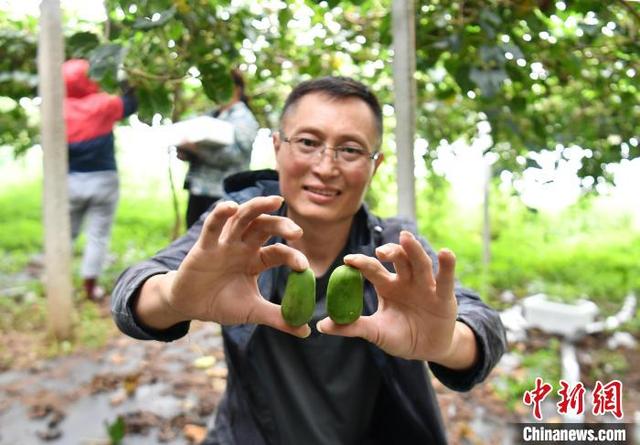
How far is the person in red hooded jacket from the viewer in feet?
10.7

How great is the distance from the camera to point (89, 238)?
12.7 ft

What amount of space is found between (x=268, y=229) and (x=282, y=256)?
7cm

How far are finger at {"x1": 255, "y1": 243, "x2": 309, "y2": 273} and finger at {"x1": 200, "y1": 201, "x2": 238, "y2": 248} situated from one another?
0.10 metres

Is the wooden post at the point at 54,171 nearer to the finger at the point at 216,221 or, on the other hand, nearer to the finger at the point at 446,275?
the finger at the point at 216,221

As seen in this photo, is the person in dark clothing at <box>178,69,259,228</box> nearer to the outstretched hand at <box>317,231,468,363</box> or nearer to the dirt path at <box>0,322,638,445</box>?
the dirt path at <box>0,322,638,445</box>

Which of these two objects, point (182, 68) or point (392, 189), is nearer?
point (182, 68)

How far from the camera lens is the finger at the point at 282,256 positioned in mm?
975

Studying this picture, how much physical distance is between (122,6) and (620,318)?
4.18m

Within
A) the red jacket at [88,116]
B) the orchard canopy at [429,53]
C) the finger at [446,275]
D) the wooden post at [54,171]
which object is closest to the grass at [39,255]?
the wooden post at [54,171]

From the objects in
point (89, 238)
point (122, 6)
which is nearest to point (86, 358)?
point (89, 238)

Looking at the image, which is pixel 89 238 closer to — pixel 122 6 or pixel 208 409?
pixel 208 409

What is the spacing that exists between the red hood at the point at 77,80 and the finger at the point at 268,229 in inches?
102

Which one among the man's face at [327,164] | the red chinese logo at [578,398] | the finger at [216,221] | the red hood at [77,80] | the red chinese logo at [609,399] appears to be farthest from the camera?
the red hood at [77,80]

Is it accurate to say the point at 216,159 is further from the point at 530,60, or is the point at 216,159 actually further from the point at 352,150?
the point at 530,60
